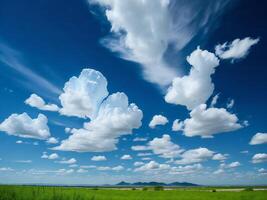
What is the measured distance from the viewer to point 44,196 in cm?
2272

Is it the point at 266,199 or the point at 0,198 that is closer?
the point at 0,198

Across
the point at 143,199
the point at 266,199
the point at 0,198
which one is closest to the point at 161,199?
the point at 143,199

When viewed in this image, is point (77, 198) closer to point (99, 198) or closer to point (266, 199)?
point (99, 198)

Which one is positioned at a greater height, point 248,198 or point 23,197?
point 248,198

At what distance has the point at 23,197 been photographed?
22078 mm

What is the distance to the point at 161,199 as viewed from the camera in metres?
24.9

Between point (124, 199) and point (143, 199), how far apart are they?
1686mm

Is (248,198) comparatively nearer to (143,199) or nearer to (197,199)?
(197,199)

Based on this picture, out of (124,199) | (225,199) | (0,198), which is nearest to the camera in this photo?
(0,198)

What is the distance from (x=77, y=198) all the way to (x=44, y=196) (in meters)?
2.60

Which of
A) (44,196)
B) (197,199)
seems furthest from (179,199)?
(44,196)

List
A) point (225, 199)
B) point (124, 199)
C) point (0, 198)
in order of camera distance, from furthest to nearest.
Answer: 1. point (225, 199)
2. point (124, 199)
3. point (0, 198)

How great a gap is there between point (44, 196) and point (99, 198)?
14.6ft

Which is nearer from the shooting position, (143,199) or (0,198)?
(0,198)
